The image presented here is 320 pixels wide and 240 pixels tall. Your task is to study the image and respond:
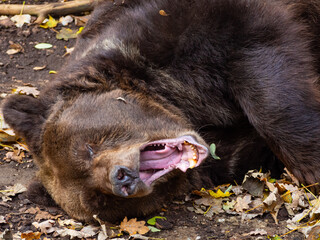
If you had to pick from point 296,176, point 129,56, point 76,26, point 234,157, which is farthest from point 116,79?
point 76,26

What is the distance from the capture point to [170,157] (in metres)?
4.84

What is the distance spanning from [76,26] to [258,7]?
12.9ft

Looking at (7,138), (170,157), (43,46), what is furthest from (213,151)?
(43,46)

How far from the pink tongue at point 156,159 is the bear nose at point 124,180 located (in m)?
0.38

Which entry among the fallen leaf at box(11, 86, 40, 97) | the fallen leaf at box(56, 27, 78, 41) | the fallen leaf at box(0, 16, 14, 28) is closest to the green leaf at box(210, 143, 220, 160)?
the fallen leaf at box(11, 86, 40, 97)

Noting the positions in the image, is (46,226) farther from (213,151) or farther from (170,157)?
(213,151)

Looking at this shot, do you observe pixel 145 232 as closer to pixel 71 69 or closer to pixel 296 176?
pixel 296 176

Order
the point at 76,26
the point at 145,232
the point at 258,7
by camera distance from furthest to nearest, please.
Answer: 1. the point at 76,26
2. the point at 258,7
3. the point at 145,232

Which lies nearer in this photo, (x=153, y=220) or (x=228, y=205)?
(x=153, y=220)

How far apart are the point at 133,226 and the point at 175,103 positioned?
1362mm

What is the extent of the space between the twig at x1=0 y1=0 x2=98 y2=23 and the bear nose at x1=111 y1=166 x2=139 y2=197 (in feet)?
15.6

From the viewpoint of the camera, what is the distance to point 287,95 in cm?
504

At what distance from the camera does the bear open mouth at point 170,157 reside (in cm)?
477

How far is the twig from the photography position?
340 inches
